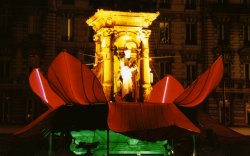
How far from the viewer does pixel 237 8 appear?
45.3 m

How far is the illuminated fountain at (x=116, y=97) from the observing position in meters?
14.9

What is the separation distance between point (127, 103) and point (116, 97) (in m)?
3.35

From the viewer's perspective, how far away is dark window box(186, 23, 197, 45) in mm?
45312

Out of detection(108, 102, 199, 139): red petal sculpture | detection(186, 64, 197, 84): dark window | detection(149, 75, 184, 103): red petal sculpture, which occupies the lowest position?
detection(108, 102, 199, 139): red petal sculpture

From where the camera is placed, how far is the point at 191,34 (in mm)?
45375

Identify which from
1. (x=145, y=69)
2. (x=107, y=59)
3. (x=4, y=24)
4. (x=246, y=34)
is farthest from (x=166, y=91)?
(x=246, y=34)

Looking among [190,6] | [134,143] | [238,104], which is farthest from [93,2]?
[134,143]

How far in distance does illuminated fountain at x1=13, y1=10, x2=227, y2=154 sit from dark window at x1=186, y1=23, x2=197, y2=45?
86.7 feet

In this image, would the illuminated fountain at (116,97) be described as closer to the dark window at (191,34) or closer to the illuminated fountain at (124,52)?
the illuminated fountain at (124,52)

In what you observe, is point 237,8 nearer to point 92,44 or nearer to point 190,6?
point 190,6

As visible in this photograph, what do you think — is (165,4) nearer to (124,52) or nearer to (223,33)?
(223,33)

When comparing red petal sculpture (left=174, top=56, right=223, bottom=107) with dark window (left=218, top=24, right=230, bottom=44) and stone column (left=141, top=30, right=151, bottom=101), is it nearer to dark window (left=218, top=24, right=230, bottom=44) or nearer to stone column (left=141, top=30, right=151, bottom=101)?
stone column (left=141, top=30, right=151, bottom=101)

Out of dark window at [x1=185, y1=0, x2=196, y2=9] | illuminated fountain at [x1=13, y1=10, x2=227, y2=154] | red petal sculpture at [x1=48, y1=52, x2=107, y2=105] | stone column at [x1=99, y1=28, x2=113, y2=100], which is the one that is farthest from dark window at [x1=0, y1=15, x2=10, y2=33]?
red petal sculpture at [x1=48, y1=52, x2=107, y2=105]

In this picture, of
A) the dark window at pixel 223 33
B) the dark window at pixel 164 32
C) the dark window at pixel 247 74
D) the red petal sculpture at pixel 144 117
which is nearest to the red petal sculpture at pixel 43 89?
the red petal sculpture at pixel 144 117
